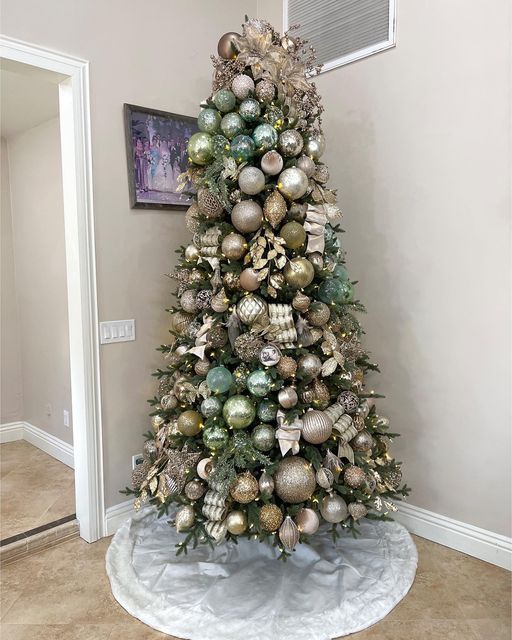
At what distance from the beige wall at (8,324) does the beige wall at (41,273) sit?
36 mm

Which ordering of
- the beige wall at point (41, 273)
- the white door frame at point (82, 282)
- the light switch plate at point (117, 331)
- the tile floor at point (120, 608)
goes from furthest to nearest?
the beige wall at point (41, 273)
the light switch plate at point (117, 331)
the white door frame at point (82, 282)
the tile floor at point (120, 608)

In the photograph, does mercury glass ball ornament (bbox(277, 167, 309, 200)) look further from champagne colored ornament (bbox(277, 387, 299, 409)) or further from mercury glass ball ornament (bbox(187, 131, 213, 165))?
champagne colored ornament (bbox(277, 387, 299, 409))

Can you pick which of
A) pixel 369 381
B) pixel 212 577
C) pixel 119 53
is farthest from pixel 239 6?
pixel 212 577

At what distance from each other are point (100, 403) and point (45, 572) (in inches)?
31.5

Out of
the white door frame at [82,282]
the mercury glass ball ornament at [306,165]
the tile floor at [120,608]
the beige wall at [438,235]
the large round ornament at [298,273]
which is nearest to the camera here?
the tile floor at [120,608]

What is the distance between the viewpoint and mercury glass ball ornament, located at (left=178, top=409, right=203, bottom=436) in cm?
211

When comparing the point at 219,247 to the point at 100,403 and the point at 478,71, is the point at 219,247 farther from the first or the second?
the point at 478,71

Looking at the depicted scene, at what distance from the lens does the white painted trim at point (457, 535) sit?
2293 millimetres

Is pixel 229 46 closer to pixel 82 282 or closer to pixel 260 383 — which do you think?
pixel 82 282

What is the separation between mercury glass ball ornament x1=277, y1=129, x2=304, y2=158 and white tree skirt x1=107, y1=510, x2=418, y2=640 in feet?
5.80

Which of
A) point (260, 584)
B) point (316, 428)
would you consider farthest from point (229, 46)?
point (260, 584)

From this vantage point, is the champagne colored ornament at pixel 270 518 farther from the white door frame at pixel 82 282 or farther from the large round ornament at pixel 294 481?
the white door frame at pixel 82 282

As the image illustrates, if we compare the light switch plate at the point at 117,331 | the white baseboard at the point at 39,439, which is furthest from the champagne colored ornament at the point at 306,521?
the white baseboard at the point at 39,439

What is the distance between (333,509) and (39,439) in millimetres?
2735
